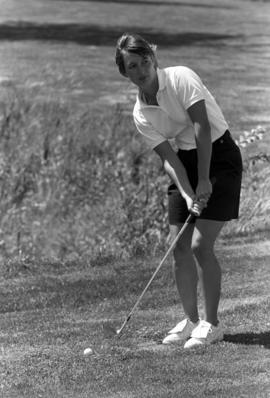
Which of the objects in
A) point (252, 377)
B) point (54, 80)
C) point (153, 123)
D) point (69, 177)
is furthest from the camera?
point (54, 80)

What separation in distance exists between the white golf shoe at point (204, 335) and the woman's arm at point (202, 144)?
83cm

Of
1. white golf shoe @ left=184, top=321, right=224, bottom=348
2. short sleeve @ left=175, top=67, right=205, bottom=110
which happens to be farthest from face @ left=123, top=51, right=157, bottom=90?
white golf shoe @ left=184, top=321, right=224, bottom=348

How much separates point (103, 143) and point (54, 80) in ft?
14.1

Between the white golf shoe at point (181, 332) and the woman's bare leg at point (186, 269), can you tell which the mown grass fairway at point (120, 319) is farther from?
A: the woman's bare leg at point (186, 269)

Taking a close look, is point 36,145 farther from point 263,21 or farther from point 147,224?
point 263,21

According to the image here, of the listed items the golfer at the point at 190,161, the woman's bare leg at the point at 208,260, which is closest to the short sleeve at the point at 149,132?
the golfer at the point at 190,161

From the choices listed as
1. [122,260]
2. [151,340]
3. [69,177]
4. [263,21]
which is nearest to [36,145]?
[69,177]

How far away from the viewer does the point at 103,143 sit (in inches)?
674

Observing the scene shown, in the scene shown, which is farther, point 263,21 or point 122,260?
point 263,21

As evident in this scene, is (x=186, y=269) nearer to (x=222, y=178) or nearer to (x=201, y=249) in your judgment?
(x=201, y=249)

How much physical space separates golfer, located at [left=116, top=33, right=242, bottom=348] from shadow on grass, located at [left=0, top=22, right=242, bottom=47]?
874 inches

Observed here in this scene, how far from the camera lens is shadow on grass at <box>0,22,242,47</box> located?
30344 mm

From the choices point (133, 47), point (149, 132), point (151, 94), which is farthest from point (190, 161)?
point (133, 47)

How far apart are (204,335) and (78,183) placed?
927 centimetres
